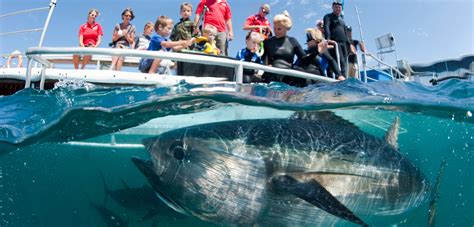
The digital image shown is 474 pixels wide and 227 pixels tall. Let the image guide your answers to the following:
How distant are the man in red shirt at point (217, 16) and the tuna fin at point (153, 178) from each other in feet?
15.0

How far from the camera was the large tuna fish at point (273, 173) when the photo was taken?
3.74 metres

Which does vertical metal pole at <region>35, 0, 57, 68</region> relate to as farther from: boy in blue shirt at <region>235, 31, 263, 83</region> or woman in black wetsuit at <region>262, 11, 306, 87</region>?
woman in black wetsuit at <region>262, 11, 306, 87</region>

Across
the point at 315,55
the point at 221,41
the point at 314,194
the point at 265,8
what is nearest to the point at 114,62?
the point at 221,41

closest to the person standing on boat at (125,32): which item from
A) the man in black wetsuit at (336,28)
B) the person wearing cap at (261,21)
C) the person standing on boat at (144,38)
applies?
the person standing on boat at (144,38)

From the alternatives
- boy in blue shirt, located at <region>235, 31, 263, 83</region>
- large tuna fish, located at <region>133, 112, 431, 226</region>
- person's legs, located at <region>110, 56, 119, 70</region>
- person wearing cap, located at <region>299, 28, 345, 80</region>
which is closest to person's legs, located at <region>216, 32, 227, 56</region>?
boy in blue shirt, located at <region>235, 31, 263, 83</region>

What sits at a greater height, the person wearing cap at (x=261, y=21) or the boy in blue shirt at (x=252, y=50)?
the person wearing cap at (x=261, y=21)

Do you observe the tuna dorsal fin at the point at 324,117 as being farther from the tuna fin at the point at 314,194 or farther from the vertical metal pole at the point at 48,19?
the vertical metal pole at the point at 48,19

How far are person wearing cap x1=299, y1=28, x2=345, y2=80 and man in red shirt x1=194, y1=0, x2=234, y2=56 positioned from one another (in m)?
1.75

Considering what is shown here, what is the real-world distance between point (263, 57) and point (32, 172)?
483 centimetres

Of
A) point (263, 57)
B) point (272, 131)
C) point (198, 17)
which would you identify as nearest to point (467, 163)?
point (263, 57)

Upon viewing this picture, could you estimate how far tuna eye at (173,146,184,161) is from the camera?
393 centimetres

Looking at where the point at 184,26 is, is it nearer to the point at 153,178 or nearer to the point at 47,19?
the point at 47,19

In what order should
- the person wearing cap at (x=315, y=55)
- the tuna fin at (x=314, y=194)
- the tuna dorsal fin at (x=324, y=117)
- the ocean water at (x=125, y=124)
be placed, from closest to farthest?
the tuna fin at (x=314, y=194), the tuna dorsal fin at (x=324, y=117), the ocean water at (x=125, y=124), the person wearing cap at (x=315, y=55)

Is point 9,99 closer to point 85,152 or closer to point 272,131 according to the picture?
point 85,152
